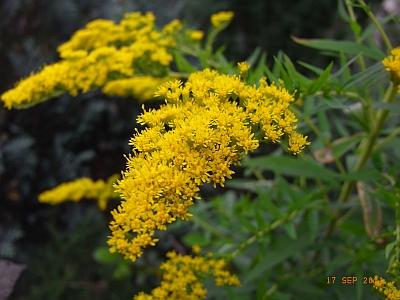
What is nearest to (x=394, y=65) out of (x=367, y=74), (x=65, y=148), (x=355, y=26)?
(x=367, y=74)

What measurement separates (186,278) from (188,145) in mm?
415

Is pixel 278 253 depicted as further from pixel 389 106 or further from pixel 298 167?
pixel 389 106

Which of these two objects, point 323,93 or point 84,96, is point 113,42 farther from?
point 84,96

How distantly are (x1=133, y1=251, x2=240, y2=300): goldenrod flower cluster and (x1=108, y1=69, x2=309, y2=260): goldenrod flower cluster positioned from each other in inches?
7.9

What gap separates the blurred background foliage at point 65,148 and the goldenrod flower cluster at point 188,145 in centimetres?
146

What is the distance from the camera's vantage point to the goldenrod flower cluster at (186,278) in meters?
1.02

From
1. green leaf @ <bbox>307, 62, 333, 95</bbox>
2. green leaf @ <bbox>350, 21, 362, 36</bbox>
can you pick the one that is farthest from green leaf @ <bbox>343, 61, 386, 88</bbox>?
green leaf @ <bbox>350, 21, 362, 36</bbox>

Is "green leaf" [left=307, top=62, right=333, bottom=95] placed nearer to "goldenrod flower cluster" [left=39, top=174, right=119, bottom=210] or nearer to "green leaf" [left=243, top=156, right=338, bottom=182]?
"green leaf" [left=243, top=156, right=338, bottom=182]

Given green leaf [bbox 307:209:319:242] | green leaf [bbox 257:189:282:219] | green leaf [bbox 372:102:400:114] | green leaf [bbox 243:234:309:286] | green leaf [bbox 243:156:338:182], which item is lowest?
green leaf [bbox 243:234:309:286]

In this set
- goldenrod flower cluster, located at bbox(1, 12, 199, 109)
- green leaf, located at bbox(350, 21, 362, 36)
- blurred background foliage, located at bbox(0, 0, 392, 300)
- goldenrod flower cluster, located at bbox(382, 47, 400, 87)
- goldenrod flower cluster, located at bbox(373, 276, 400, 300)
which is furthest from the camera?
blurred background foliage, located at bbox(0, 0, 392, 300)

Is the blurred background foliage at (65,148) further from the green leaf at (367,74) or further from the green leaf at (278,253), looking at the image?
the green leaf at (367,74)

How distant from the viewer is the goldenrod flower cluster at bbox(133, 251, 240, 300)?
1.02 m

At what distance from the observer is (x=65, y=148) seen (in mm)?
3049

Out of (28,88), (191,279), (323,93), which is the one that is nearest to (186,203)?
(191,279)
